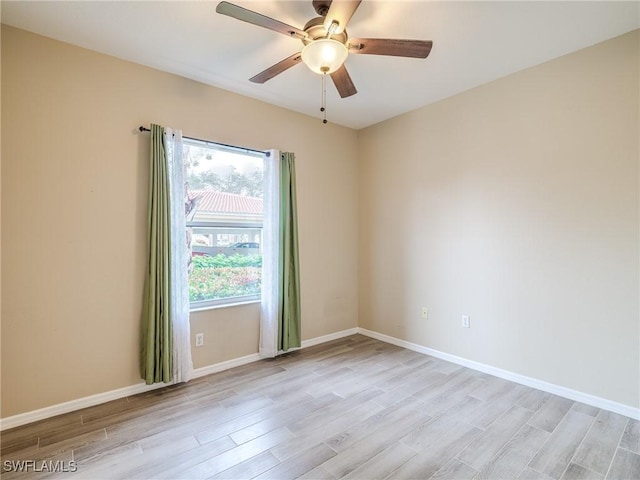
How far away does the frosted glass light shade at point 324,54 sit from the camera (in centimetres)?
188

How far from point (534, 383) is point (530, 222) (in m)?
1.39

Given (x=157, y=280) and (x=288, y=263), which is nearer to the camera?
(x=157, y=280)

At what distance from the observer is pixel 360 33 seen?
7.59 ft

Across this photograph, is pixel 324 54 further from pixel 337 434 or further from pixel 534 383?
pixel 534 383

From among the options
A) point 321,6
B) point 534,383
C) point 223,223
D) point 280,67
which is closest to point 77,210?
point 223,223

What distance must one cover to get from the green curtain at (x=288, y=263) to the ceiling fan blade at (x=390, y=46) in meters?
1.68

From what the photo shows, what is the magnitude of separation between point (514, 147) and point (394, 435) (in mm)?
2598

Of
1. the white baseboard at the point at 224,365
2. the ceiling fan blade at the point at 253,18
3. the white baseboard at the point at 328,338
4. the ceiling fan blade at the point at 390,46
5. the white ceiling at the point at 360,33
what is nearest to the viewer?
the ceiling fan blade at the point at 253,18

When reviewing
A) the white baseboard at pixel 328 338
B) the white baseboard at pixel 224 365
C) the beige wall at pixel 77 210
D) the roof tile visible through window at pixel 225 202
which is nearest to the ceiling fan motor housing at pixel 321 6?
the beige wall at pixel 77 210

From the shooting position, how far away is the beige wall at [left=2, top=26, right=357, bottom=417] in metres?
2.22

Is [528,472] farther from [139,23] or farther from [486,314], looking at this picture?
[139,23]

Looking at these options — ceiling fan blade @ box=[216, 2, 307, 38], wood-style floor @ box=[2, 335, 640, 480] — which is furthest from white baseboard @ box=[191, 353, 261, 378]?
ceiling fan blade @ box=[216, 2, 307, 38]

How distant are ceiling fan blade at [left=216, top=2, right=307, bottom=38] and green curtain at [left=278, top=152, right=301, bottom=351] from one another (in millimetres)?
1686

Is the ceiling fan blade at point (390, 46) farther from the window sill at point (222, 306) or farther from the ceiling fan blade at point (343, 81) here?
the window sill at point (222, 306)
